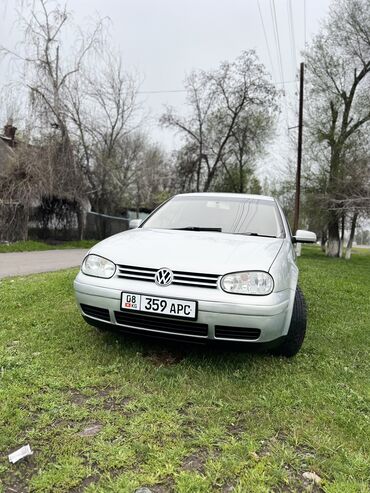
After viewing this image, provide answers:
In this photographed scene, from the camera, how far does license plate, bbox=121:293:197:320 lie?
2.81m

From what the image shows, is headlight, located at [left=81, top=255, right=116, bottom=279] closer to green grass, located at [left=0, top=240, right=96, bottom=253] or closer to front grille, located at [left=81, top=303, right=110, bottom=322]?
front grille, located at [left=81, top=303, right=110, bottom=322]

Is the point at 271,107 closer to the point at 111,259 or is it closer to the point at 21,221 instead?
the point at 21,221

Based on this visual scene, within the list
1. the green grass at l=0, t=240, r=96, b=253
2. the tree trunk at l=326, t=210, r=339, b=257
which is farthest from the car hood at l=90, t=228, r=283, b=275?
the tree trunk at l=326, t=210, r=339, b=257

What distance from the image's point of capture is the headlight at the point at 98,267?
3.14 meters

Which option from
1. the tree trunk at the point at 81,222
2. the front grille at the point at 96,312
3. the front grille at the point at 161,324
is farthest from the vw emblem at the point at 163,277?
the tree trunk at the point at 81,222

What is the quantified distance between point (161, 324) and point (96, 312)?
0.58 meters

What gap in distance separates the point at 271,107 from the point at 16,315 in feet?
81.0

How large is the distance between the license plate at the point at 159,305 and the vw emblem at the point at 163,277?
0.12 meters

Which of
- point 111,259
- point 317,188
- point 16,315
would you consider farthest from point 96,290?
point 317,188

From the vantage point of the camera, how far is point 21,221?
51.0ft

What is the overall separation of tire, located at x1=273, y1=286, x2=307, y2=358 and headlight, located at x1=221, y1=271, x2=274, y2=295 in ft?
1.90

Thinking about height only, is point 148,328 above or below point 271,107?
below

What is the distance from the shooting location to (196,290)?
2857 mm

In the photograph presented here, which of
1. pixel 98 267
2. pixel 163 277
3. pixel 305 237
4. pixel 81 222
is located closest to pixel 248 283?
pixel 163 277
